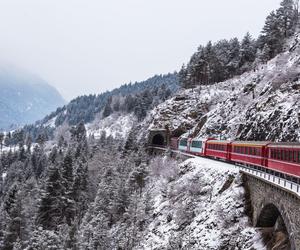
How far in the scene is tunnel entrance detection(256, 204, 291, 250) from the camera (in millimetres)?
23250

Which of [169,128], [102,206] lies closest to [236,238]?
[102,206]

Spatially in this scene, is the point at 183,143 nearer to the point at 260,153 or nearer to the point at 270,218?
the point at 260,153

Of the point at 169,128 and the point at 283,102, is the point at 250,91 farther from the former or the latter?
the point at 169,128

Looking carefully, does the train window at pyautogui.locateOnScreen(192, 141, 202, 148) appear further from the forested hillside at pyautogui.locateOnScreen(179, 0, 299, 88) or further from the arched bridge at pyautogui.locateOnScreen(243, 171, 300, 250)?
the forested hillside at pyautogui.locateOnScreen(179, 0, 299, 88)

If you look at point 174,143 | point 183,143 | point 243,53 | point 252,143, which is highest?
point 243,53

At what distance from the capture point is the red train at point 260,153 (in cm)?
2436

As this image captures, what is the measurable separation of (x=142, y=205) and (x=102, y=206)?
1146 centimetres

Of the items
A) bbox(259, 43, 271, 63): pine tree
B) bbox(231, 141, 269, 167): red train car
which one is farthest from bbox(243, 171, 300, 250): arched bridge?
bbox(259, 43, 271, 63): pine tree

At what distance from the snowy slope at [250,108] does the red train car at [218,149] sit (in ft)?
13.3

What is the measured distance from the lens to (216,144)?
164 feet

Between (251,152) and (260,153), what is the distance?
2.72 metres

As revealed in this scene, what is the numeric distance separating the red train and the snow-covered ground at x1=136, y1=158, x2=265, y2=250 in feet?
7.17

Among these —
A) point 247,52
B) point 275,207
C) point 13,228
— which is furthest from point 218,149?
point 247,52

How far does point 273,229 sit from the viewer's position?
84.9 feet
